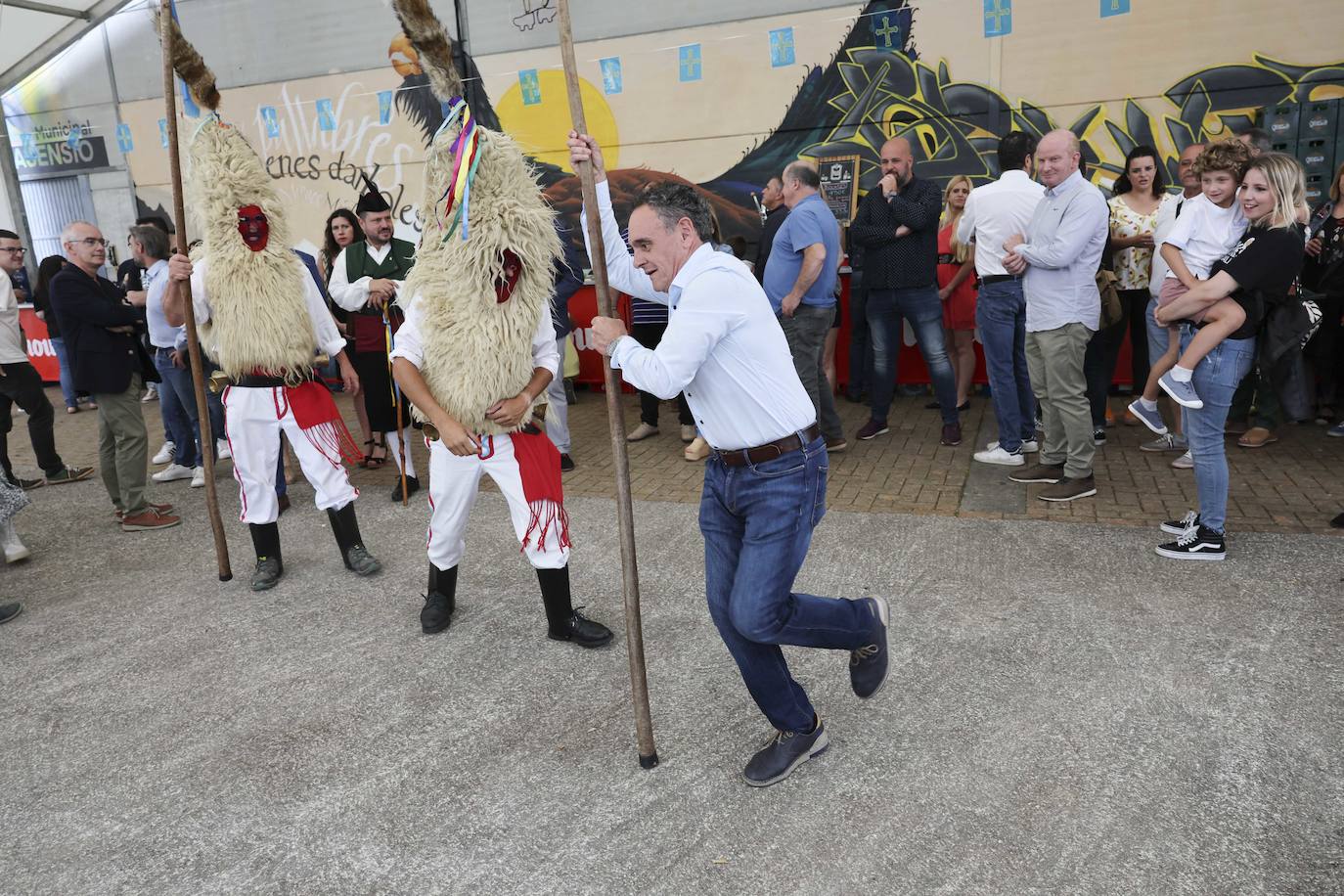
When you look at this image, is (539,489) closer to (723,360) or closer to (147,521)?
(723,360)

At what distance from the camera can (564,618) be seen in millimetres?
4039

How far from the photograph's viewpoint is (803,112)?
930 cm

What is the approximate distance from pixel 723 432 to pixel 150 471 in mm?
6613

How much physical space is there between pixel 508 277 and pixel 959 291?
4.74 m

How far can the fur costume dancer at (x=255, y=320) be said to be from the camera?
449cm

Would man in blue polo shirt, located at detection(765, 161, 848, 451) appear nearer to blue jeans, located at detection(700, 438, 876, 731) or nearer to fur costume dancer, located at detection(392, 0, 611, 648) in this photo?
fur costume dancer, located at detection(392, 0, 611, 648)

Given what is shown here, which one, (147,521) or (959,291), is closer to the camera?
(147,521)

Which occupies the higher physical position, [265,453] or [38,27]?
[38,27]

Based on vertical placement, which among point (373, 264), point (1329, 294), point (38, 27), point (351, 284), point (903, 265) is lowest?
point (1329, 294)

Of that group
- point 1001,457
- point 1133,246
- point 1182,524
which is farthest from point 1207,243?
point 1001,457

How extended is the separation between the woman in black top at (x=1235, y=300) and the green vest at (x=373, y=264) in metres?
4.45

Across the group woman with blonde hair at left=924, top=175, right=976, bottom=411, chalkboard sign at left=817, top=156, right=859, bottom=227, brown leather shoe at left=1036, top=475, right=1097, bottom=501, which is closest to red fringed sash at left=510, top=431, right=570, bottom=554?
brown leather shoe at left=1036, top=475, right=1097, bottom=501

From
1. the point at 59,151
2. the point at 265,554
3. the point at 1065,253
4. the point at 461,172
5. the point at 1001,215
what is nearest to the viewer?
the point at 461,172

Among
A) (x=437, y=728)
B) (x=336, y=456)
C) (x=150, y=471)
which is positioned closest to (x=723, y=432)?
(x=437, y=728)
